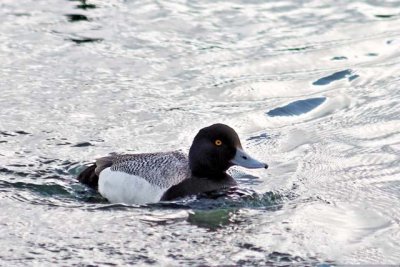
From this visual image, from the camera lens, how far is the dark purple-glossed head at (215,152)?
11.2 meters

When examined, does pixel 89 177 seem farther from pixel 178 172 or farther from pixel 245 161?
pixel 245 161

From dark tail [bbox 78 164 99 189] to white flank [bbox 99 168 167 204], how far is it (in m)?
0.23

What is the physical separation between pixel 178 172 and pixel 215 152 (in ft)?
1.41

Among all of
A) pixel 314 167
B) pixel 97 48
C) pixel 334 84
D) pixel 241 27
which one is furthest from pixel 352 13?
pixel 314 167

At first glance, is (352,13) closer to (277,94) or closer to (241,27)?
(241,27)

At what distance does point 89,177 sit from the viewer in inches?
456

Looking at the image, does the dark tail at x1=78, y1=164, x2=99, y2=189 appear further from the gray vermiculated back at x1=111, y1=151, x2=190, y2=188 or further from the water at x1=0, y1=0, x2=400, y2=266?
the gray vermiculated back at x1=111, y1=151, x2=190, y2=188

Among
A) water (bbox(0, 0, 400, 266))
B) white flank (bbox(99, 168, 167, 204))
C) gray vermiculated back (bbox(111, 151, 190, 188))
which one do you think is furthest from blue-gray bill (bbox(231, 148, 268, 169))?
white flank (bbox(99, 168, 167, 204))

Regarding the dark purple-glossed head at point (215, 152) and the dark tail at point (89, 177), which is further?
the dark tail at point (89, 177)

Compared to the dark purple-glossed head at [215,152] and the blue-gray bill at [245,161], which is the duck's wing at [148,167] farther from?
the blue-gray bill at [245,161]

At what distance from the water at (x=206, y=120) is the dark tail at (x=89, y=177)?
0.30 ft

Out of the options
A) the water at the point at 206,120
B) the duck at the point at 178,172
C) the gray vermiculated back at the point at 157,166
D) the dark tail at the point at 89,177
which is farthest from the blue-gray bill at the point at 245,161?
the dark tail at the point at 89,177

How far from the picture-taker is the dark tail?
11516 mm

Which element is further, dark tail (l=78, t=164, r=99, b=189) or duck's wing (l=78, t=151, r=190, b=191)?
dark tail (l=78, t=164, r=99, b=189)
